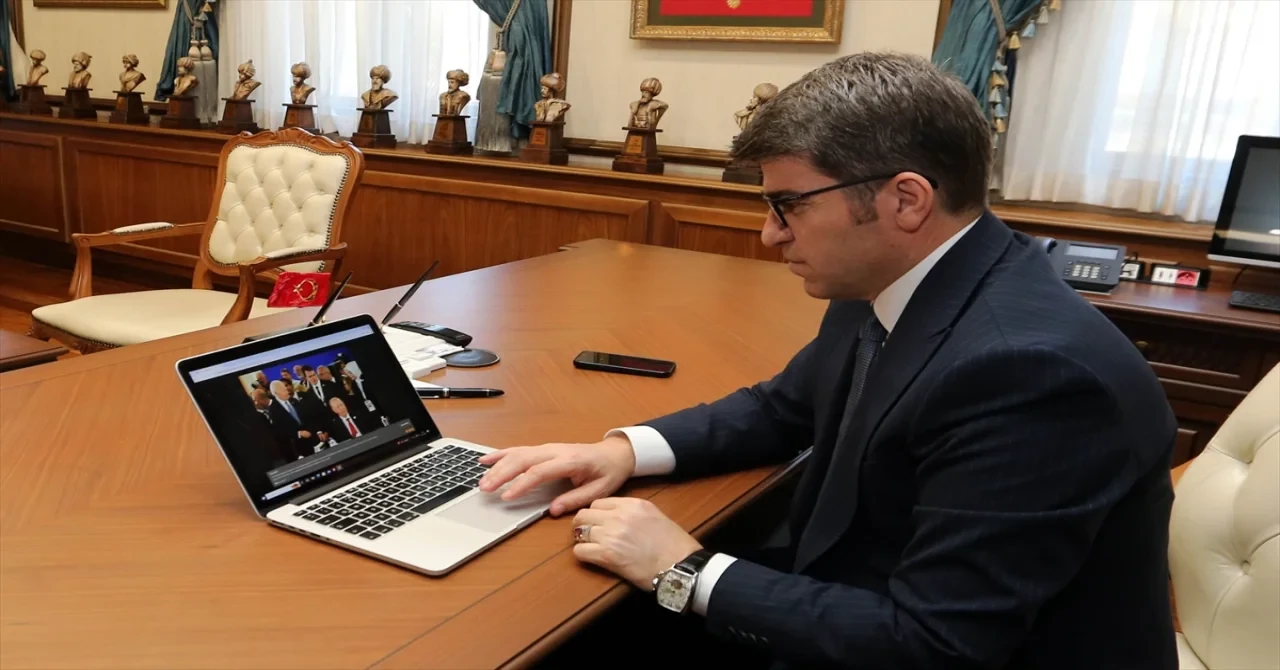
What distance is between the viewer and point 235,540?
0.89m

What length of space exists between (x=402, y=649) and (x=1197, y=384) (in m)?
2.36

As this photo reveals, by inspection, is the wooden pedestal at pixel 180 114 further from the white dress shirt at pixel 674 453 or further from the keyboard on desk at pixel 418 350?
the white dress shirt at pixel 674 453

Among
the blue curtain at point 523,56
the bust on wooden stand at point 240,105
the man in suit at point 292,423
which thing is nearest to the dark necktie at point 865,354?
the man in suit at point 292,423

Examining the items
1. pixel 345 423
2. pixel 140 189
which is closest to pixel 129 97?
pixel 140 189

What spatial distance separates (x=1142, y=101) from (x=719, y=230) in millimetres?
1480

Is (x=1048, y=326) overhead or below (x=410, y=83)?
below

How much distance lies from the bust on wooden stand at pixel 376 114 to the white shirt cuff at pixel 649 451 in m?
3.41

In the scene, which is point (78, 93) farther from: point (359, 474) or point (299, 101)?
point (359, 474)

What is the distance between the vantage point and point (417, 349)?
1544 mm

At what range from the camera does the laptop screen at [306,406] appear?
3.09 ft

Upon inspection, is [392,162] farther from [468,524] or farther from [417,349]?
[468,524]

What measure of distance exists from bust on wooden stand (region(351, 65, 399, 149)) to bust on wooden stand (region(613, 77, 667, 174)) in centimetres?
120

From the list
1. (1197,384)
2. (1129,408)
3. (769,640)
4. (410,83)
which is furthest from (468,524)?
(410,83)

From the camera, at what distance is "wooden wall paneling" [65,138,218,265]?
450 centimetres
